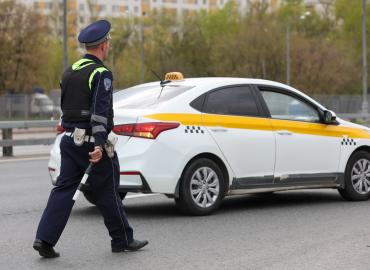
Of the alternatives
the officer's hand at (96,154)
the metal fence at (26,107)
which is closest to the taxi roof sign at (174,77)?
the officer's hand at (96,154)

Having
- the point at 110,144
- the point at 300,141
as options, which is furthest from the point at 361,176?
the point at 110,144

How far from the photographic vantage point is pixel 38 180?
1340 cm

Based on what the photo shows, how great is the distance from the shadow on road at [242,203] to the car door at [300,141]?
0.44 meters

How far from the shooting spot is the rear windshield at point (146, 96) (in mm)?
9086

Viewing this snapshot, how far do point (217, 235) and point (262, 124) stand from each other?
6.59 ft

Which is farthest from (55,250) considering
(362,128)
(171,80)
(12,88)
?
(12,88)

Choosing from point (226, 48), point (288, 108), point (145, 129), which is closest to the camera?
point (145, 129)

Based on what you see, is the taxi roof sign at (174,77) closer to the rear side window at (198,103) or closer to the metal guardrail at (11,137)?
the rear side window at (198,103)

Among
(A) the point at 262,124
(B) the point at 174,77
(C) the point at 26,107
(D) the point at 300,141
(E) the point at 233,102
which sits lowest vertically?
(C) the point at 26,107

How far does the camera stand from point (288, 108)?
32.9ft

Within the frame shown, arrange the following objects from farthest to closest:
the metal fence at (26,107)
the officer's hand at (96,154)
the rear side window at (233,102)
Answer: the metal fence at (26,107), the rear side window at (233,102), the officer's hand at (96,154)

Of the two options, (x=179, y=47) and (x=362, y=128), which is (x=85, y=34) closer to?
(x=362, y=128)

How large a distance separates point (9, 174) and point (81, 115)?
8.21 metres

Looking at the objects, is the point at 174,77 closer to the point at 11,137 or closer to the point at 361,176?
the point at 361,176
